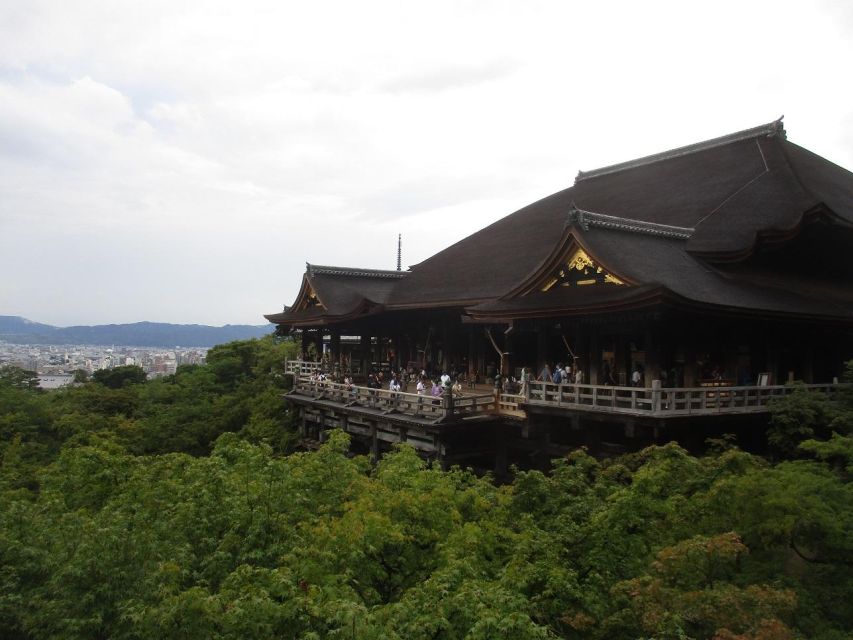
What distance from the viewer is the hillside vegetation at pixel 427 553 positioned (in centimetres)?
675

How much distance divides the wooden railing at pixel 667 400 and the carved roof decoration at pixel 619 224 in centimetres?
461

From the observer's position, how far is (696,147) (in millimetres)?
28250

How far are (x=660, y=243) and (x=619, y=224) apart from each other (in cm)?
172

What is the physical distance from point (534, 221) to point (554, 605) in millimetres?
23316

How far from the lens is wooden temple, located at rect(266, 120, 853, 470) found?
15.9 meters

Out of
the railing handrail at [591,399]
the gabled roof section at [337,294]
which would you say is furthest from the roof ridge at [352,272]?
the railing handrail at [591,399]

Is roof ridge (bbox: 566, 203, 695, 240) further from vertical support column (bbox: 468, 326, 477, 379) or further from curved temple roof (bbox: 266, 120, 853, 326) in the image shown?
vertical support column (bbox: 468, 326, 477, 379)

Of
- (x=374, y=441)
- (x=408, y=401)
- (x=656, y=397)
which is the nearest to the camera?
(x=656, y=397)

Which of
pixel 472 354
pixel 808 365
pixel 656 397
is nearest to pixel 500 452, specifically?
pixel 656 397

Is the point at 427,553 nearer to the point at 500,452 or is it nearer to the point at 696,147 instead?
the point at 500,452

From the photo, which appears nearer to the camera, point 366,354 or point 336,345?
point 336,345

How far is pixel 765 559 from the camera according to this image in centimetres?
858

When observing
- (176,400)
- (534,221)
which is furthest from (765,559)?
(176,400)

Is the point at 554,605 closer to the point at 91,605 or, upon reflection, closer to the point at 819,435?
the point at 91,605
